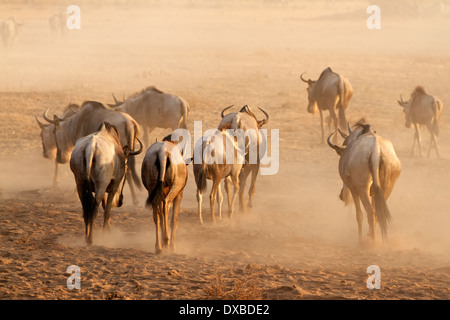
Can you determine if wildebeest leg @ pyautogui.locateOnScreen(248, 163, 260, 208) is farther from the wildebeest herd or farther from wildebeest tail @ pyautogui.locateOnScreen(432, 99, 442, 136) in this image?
wildebeest tail @ pyautogui.locateOnScreen(432, 99, 442, 136)

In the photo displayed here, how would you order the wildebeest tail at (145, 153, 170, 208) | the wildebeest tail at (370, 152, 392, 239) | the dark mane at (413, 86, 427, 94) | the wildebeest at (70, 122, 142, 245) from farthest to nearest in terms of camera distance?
the dark mane at (413, 86, 427, 94), the wildebeest tail at (370, 152, 392, 239), the wildebeest at (70, 122, 142, 245), the wildebeest tail at (145, 153, 170, 208)

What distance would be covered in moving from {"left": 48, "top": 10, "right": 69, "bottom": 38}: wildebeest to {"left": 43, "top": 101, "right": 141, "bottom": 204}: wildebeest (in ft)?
100

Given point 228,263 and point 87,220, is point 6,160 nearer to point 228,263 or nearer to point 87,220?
point 87,220

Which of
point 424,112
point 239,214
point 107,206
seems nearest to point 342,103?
point 424,112

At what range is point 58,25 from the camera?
4047 cm

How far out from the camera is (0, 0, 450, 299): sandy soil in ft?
22.9

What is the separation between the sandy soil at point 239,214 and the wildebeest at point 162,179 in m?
0.39

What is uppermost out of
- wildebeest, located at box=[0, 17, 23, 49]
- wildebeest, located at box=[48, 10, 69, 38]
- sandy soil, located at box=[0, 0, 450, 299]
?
wildebeest, located at box=[48, 10, 69, 38]

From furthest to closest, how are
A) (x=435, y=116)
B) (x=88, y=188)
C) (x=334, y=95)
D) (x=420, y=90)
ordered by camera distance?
(x=334, y=95) → (x=420, y=90) → (x=435, y=116) → (x=88, y=188)

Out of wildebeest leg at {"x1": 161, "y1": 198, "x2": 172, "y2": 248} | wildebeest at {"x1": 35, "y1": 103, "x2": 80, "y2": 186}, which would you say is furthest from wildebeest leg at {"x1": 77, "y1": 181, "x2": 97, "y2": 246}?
wildebeest at {"x1": 35, "y1": 103, "x2": 80, "y2": 186}

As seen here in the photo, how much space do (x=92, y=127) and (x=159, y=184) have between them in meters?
3.05

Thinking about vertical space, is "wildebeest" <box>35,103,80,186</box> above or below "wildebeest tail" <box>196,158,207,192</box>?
above

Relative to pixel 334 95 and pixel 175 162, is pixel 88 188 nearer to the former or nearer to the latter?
pixel 175 162
